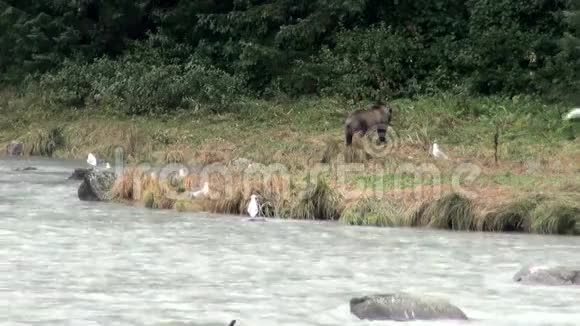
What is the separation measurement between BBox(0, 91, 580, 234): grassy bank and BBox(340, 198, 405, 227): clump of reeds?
2 cm

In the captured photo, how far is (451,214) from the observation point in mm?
15289

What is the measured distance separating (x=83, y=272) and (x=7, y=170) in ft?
40.5

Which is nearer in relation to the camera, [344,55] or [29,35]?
[344,55]

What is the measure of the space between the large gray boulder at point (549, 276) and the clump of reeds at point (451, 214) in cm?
342

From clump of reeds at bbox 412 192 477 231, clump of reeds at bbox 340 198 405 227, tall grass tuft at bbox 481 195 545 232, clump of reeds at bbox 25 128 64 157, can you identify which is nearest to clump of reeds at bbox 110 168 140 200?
clump of reeds at bbox 340 198 405 227

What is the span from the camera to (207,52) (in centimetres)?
3262

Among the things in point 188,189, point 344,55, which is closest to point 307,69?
point 344,55

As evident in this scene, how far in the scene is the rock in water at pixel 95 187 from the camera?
18.5 meters

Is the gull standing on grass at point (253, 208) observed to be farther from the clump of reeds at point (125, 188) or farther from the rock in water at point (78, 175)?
the rock in water at point (78, 175)

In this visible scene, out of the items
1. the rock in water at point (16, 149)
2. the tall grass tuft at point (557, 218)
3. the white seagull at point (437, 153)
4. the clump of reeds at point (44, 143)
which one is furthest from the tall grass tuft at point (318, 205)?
the rock in water at point (16, 149)

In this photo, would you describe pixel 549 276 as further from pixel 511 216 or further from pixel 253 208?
pixel 253 208

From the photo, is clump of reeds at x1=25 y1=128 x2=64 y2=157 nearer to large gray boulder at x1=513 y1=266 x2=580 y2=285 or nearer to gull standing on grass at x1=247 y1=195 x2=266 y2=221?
gull standing on grass at x1=247 y1=195 x2=266 y2=221

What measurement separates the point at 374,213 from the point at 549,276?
175 inches

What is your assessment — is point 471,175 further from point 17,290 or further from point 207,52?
point 207,52
